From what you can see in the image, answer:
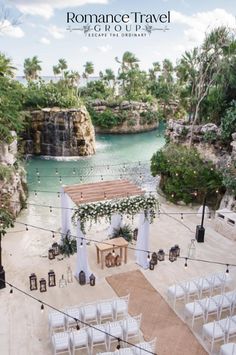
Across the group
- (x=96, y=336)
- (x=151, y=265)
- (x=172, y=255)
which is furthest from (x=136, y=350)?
(x=172, y=255)

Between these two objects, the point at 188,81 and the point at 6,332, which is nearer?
the point at 6,332

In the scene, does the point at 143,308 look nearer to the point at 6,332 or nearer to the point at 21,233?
the point at 6,332

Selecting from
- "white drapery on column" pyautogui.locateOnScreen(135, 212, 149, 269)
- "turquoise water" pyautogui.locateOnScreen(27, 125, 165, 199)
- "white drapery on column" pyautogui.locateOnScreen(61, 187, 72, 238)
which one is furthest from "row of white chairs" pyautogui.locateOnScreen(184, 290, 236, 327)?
"turquoise water" pyautogui.locateOnScreen(27, 125, 165, 199)

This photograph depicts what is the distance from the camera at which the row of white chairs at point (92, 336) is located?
871cm

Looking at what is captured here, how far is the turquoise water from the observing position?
84.2 feet

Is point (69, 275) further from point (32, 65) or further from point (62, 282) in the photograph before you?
point (32, 65)

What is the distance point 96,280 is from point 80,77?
130 feet

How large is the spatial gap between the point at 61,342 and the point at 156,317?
3244mm

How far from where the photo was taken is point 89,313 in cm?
981

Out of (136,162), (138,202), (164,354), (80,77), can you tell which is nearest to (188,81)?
(136,162)

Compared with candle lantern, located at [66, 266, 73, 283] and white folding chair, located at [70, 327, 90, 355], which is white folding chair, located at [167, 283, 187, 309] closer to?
white folding chair, located at [70, 327, 90, 355]

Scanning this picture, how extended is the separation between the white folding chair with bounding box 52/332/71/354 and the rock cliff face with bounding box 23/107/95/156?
27.0 metres

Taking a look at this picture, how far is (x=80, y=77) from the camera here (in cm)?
4738

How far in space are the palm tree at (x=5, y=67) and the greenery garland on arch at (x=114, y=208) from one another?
12.7m
